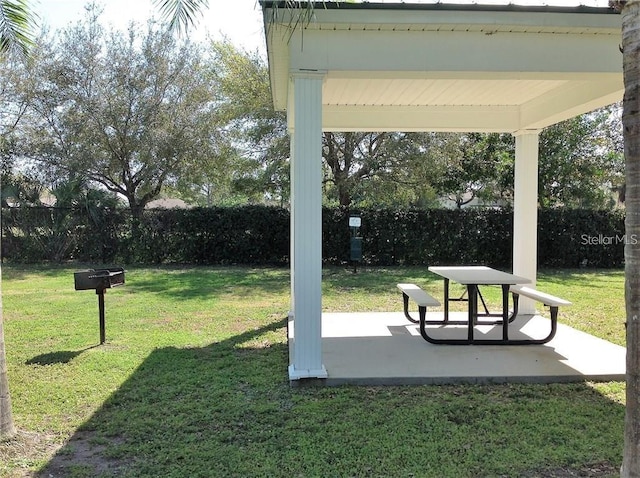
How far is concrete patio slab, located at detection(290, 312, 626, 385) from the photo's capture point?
461cm

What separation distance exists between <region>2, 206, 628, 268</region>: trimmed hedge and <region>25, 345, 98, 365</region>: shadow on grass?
8494 millimetres

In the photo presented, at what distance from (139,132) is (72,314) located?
29.5 feet

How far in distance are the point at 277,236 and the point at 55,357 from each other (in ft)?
28.9

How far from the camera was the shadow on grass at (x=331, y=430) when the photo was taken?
308 centimetres

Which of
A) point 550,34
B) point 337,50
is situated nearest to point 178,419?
point 337,50

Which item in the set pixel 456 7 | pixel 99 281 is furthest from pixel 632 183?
pixel 99 281

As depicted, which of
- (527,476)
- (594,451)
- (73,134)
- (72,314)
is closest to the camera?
(527,476)

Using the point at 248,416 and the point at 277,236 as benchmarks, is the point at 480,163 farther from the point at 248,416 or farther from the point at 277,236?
the point at 248,416

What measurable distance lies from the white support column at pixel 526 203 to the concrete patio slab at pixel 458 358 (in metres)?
0.94

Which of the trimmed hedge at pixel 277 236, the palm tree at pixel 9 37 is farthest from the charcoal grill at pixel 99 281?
the trimmed hedge at pixel 277 236

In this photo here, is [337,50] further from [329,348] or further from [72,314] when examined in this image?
[72,314]

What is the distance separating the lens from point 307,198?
4.39m

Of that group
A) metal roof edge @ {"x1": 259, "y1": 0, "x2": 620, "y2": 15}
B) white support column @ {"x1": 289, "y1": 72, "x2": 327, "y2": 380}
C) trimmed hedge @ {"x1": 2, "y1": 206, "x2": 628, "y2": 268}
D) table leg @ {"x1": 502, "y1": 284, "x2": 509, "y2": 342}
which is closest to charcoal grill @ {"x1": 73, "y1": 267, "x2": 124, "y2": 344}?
white support column @ {"x1": 289, "y1": 72, "x2": 327, "y2": 380}

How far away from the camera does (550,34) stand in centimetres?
445
